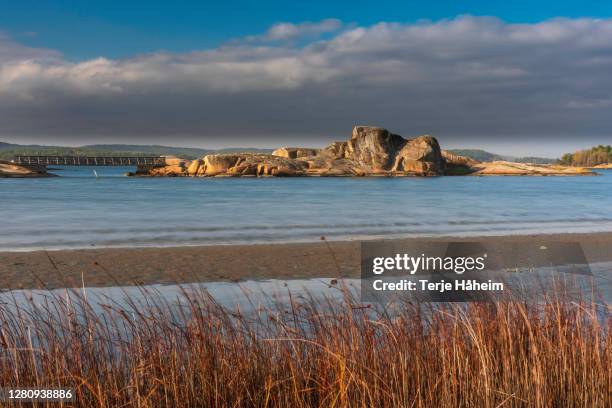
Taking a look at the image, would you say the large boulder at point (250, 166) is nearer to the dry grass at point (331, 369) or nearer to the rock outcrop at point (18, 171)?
the rock outcrop at point (18, 171)

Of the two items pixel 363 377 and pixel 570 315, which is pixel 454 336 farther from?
pixel 570 315

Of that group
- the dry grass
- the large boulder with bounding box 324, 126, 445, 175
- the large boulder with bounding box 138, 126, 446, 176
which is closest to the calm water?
the dry grass

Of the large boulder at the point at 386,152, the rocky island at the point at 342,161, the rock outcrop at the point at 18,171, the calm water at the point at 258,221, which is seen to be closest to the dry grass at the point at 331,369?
the calm water at the point at 258,221

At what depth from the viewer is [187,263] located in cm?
1348

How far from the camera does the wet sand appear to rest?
11656mm

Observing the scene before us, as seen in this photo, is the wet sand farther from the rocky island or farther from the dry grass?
the rocky island

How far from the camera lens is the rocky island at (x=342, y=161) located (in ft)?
277

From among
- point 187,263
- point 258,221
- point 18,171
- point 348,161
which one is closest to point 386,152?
point 348,161

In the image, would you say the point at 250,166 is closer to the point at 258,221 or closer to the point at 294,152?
the point at 294,152

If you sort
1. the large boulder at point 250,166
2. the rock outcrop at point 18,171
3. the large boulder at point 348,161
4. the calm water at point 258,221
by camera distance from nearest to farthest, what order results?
the calm water at point 258,221, the rock outcrop at point 18,171, the large boulder at point 250,166, the large boulder at point 348,161

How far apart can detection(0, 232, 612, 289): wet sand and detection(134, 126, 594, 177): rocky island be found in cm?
6726

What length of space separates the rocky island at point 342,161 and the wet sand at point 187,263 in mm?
67258

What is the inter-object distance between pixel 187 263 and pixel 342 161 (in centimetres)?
7623

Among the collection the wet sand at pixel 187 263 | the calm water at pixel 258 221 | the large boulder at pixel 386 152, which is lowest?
the calm water at pixel 258 221
